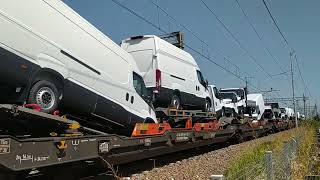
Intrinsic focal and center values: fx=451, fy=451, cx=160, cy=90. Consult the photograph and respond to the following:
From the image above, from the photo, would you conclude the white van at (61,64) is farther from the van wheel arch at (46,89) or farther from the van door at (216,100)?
the van door at (216,100)

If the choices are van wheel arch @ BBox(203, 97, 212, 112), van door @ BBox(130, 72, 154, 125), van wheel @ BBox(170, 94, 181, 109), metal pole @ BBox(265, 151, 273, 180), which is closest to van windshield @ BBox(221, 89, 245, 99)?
van wheel arch @ BBox(203, 97, 212, 112)

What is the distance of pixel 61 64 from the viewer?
8.19 metres

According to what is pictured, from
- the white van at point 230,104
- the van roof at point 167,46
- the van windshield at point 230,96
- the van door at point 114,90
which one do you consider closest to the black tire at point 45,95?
the van door at point 114,90

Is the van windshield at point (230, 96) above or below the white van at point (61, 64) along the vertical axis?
above

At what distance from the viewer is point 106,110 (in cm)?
995

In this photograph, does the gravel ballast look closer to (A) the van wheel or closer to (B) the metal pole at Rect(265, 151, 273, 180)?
(A) the van wheel

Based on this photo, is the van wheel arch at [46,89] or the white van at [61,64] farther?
the van wheel arch at [46,89]

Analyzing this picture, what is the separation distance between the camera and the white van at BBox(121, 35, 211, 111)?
14.0 m

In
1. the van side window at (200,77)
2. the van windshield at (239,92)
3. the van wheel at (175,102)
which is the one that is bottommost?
the van wheel at (175,102)

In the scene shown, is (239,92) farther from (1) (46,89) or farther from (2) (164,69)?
(1) (46,89)

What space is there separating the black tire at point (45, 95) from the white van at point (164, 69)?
5947mm

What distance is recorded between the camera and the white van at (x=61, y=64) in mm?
7051

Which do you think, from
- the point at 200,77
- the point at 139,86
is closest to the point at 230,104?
the point at 200,77

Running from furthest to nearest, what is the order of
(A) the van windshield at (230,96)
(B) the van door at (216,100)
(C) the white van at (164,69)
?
(A) the van windshield at (230,96) < (B) the van door at (216,100) < (C) the white van at (164,69)
